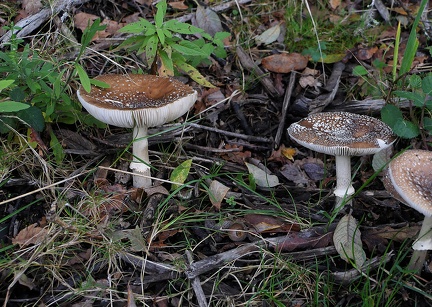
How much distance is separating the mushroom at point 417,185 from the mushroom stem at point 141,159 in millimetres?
1718

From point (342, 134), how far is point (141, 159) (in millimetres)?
1479

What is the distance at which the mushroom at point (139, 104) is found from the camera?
123 inches

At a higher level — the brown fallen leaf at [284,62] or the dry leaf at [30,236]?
the brown fallen leaf at [284,62]

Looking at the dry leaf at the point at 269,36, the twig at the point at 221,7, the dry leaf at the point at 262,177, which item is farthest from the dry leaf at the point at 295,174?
the twig at the point at 221,7

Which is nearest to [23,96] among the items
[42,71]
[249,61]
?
[42,71]

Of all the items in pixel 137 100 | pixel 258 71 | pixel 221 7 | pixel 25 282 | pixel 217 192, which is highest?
pixel 221 7

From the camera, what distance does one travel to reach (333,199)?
12.2 ft

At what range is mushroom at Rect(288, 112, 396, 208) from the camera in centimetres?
312

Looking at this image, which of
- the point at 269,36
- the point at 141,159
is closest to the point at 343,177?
the point at 141,159

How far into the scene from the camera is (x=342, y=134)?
330 cm

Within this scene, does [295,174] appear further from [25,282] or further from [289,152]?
[25,282]

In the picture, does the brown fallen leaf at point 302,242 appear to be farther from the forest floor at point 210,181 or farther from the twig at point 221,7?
the twig at point 221,7

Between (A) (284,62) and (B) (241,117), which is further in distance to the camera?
(A) (284,62)

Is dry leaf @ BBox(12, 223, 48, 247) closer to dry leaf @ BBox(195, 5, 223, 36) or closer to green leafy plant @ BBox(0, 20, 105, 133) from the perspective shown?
green leafy plant @ BBox(0, 20, 105, 133)
